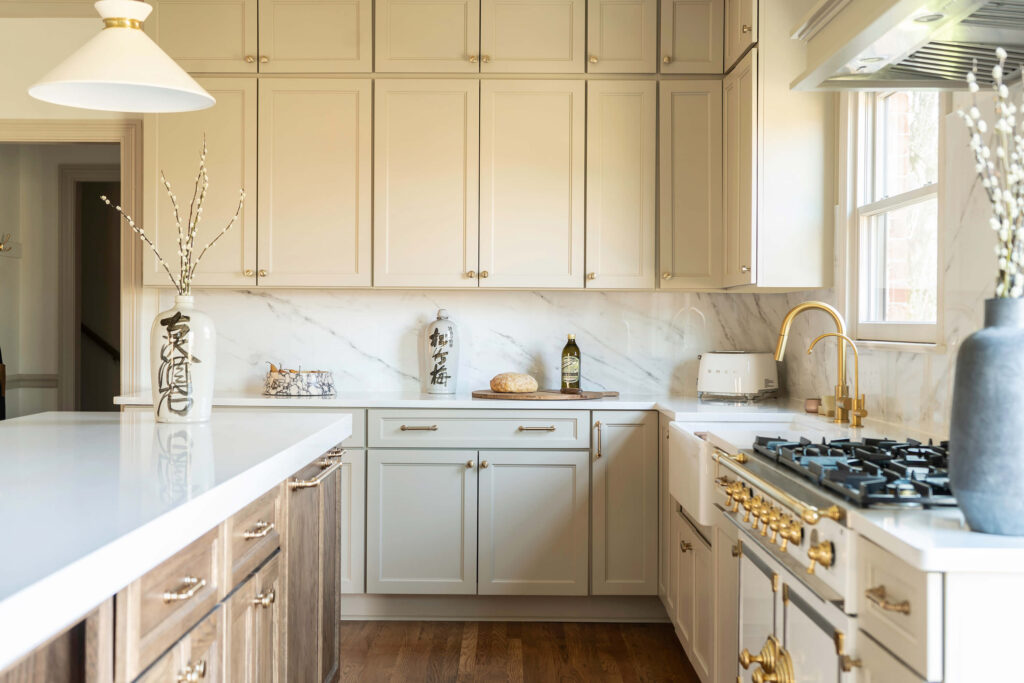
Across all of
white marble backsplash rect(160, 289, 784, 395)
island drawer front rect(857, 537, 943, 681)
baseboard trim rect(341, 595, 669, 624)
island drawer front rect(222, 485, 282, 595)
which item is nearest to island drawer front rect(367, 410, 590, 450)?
white marble backsplash rect(160, 289, 784, 395)

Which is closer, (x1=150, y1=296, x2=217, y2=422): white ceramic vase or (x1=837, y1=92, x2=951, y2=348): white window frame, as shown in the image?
(x1=150, y1=296, x2=217, y2=422): white ceramic vase

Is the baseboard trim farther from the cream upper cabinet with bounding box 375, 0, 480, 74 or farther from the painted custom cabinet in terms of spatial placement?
the cream upper cabinet with bounding box 375, 0, 480, 74

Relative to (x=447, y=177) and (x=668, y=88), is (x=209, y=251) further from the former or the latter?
(x=668, y=88)

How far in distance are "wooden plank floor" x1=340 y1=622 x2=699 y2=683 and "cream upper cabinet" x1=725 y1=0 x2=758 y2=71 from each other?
229 centimetres

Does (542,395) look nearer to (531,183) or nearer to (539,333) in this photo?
(539,333)

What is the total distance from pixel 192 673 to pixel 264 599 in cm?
44

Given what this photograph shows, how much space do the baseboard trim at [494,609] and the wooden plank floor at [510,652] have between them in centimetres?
4

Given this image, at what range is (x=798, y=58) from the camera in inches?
123

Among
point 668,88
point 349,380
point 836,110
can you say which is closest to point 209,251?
point 349,380

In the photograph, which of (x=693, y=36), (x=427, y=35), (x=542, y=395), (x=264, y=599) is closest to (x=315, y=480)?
(x=264, y=599)

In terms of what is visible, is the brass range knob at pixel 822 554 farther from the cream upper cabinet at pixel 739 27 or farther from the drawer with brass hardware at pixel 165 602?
the cream upper cabinet at pixel 739 27

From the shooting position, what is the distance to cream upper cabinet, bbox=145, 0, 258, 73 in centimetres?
364

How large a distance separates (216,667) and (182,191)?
101 inches

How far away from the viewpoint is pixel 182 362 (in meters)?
2.25
